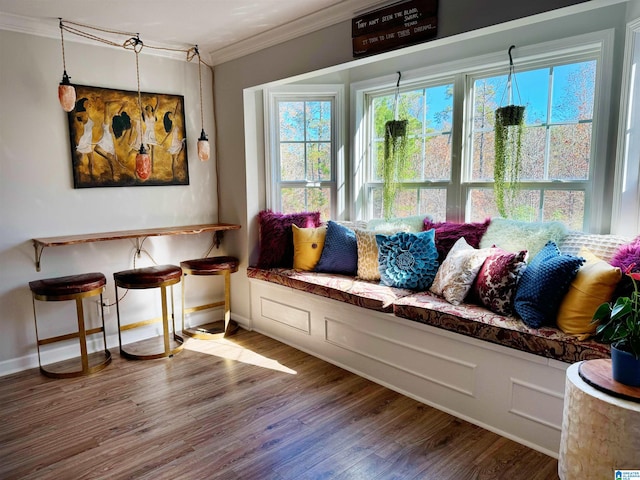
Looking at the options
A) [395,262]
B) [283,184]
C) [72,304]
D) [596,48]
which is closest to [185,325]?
[72,304]

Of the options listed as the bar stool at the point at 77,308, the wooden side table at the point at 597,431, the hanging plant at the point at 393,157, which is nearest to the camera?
the wooden side table at the point at 597,431

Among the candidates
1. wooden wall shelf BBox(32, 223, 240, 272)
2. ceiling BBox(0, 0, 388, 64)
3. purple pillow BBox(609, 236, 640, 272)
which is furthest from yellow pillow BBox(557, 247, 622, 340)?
wooden wall shelf BBox(32, 223, 240, 272)

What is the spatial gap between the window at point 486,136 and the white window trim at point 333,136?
0.60 ft

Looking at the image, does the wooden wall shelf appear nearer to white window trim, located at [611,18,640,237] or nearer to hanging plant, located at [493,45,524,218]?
hanging plant, located at [493,45,524,218]

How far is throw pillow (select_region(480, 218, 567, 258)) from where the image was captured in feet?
8.90

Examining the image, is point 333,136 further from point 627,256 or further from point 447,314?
point 627,256

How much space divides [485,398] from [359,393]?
78cm

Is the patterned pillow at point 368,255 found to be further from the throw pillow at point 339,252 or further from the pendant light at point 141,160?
→ the pendant light at point 141,160

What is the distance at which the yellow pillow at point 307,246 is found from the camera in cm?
366

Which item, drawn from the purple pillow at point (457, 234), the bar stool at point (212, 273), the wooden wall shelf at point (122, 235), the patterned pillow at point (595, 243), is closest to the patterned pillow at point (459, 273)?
the purple pillow at point (457, 234)

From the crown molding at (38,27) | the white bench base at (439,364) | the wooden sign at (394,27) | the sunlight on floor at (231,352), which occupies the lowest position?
the sunlight on floor at (231,352)

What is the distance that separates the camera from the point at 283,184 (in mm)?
4062

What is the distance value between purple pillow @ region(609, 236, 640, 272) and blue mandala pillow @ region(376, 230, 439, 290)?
1.06 m

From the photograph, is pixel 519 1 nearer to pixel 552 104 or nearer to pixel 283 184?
pixel 552 104
